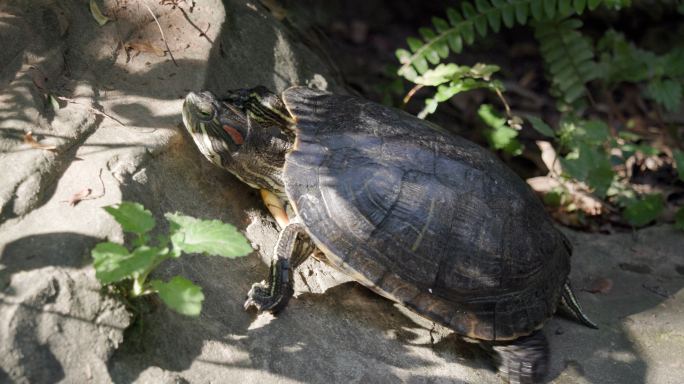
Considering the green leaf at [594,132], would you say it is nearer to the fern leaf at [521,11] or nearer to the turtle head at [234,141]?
the fern leaf at [521,11]

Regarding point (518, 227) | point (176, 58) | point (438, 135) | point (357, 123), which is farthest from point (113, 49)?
point (518, 227)

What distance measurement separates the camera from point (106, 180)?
10.3 feet

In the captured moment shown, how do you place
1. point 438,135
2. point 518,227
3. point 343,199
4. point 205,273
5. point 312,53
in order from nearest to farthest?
point 205,273
point 343,199
point 518,227
point 438,135
point 312,53

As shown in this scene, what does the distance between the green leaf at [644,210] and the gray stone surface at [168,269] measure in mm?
870

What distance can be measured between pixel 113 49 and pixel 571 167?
5.12 m

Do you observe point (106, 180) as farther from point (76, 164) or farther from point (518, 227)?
point (518, 227)

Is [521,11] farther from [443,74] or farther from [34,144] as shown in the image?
[34,144]

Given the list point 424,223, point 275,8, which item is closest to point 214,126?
point 424,223

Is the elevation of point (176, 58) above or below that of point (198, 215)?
above

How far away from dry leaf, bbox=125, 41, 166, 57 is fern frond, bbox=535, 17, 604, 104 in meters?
5.14

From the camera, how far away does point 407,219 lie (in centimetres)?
367

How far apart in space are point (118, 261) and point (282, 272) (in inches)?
53.5

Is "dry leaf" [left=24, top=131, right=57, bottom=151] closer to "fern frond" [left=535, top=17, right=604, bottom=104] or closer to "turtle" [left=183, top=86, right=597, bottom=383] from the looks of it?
"turtle" [left=183, top=86, right=597, bottom=383]

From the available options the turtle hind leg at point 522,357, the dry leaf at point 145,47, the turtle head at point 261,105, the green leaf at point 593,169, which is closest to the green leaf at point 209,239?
the turtle head at point 261,105
